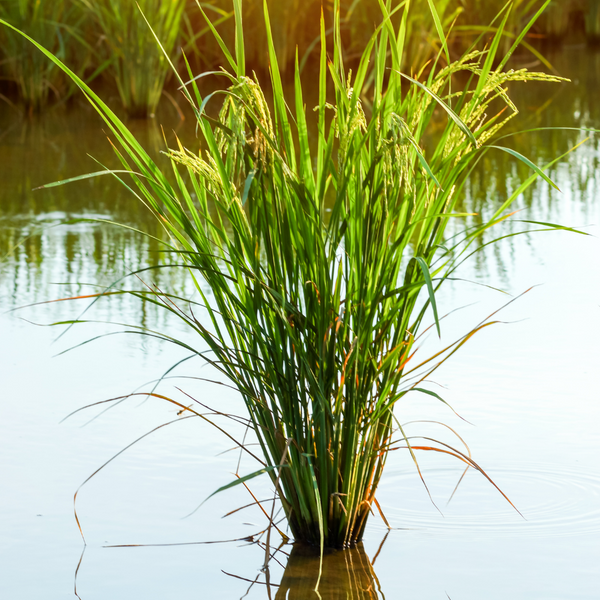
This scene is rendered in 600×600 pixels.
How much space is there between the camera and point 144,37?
539 cm

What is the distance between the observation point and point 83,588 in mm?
1271

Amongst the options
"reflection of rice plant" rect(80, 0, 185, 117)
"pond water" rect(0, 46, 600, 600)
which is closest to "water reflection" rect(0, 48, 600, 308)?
"pond water" rect(0, 46, 600, 600)

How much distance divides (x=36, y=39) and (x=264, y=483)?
4633 mm

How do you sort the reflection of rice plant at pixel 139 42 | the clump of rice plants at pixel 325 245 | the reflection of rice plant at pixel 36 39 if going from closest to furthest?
the clump of rice plants at pixel 325 245
the reflection of rice plant at pixel 139 42
the reflection of rice plant at pixel 36 39

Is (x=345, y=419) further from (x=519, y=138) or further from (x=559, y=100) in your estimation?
(x=559, y=100)

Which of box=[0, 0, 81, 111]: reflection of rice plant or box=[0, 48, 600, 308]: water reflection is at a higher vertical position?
box=[0, 0, 81, 111]: reflection of rice plant

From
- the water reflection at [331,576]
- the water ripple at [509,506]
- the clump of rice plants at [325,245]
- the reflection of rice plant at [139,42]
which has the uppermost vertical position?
the reflection of rice plant at [139,42]

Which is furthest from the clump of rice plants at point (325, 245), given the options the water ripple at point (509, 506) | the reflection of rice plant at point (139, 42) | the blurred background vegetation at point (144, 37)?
the reflection of rice plant at point (139, 42)

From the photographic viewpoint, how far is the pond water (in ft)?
4.24

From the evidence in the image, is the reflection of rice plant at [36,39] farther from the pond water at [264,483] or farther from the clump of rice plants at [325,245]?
the clump of rice plants at [325,245]

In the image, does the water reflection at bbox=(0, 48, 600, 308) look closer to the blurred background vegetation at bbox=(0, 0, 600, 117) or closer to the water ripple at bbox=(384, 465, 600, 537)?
the blurred background vegetation at bbox=(0, 0, 600, 117)

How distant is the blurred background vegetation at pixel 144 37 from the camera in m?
5.44

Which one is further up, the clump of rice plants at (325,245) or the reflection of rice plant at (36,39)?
the reflection of rice plant at (36,39)

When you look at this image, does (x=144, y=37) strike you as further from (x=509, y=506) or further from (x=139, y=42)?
(x=509, y=506)
